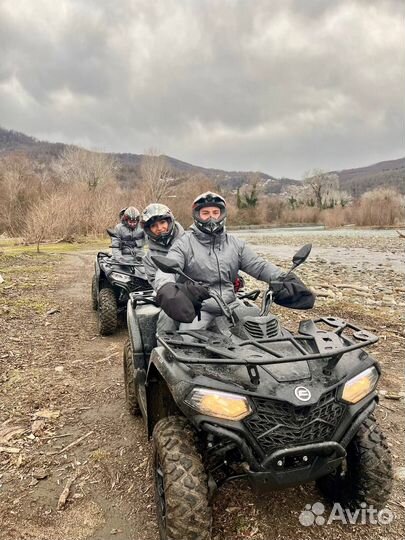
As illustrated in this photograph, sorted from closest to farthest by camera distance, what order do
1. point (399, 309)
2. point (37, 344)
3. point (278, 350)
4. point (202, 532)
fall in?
point (202, 532) < point (278, 350) < point (37, 344) < point (399, 309)

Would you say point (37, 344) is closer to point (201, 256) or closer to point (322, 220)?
point (201, 256)

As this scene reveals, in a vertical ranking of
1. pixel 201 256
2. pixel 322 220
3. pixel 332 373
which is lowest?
pixel 322 220

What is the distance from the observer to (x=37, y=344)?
5254mm

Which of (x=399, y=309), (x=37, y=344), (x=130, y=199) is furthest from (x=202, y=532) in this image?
(x=130, y=199)

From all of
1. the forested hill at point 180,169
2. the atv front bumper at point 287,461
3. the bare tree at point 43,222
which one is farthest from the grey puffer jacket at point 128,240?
the forested hill at point 180,169

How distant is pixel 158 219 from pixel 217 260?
203cm

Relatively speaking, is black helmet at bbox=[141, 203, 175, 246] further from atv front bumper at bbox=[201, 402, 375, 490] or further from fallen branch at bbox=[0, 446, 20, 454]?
atv front bumper at bbox=[201, 402, 375, 490]

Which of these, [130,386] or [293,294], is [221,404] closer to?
[293,294]

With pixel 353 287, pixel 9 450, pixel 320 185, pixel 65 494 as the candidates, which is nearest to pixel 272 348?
pixel 65 494

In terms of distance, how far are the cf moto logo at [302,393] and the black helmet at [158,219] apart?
133 inches

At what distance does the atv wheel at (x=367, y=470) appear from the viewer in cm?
208

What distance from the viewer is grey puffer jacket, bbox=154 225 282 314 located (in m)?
3.04

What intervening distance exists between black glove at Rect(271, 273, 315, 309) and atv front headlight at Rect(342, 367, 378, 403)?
2.45 feet

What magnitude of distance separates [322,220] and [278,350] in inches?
2141
